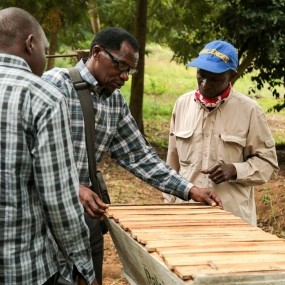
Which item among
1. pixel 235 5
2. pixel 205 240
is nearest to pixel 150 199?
pixel 235 5

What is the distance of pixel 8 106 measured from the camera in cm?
244

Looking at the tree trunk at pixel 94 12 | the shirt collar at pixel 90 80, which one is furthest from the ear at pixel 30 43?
the tree trunk at pixel 94 12

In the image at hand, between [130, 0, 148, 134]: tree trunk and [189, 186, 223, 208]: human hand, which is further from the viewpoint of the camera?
[130, 0, 148, 134]: tree trunk

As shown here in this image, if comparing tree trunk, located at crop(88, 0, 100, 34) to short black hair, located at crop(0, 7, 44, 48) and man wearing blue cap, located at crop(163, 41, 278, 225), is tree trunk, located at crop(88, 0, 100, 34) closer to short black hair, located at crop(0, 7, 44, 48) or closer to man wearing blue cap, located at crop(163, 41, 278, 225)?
man wearing blue cap, located at crop(163, 41, 278, 225)

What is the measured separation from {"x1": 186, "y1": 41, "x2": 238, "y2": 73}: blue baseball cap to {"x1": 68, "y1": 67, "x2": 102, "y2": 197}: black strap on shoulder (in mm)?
733

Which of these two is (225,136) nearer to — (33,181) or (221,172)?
(221,172)

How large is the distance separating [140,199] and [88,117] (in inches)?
229

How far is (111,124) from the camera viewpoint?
3768 mm

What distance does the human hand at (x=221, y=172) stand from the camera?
150 inches

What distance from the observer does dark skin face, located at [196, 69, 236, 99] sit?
3889 millimetres

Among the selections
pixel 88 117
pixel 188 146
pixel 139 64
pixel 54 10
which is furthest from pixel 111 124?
pixel 139 64

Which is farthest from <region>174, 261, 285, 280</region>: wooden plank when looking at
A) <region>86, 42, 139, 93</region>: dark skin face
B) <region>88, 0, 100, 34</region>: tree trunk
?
<region>88, 0, 100, 34</region>: tree trunk

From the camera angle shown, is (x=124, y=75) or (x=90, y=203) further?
(x=124, y=75)

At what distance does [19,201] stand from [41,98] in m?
0.42
